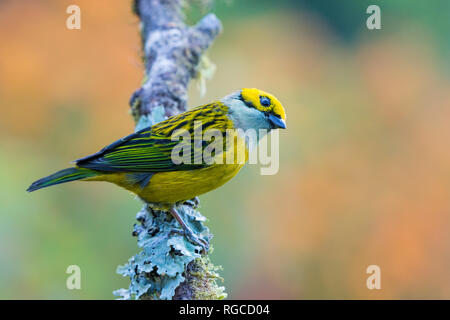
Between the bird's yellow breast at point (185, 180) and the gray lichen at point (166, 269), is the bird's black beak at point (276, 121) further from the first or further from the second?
the gray lichen at point (166, 269)

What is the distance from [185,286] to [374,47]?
192 inches

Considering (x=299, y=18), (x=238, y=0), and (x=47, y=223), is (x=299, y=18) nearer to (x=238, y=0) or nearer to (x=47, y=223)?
(x=238, y=0)

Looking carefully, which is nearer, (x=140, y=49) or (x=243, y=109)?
(x=243, y=109)

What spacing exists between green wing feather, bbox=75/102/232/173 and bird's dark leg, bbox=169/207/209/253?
30 cm

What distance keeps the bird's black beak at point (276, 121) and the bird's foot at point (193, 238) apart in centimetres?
97

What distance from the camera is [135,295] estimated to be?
2531mm

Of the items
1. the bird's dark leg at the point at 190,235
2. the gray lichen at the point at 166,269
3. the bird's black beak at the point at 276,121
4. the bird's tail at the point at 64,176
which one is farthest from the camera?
the bird's black beak at the point at 276,121

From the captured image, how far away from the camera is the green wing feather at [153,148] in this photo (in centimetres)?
303

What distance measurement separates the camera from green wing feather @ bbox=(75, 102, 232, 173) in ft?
9.95

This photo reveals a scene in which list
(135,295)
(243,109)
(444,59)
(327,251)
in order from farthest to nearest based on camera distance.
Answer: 1. (444,59)
2. (327,251)
3. (243,109)
4. (135,295)

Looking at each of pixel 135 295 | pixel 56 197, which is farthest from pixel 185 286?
pixel 56 197

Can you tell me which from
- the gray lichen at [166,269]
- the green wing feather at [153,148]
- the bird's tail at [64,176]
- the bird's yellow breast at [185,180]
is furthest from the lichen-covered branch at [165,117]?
the bird's tail at [64,176]

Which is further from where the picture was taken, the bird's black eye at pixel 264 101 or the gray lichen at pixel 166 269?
the bird's black eye at pixel 264 101

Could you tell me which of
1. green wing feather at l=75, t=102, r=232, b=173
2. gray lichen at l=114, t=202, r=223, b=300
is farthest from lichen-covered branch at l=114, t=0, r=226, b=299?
green wing feather at l=75, t=102, r=232, b=173
